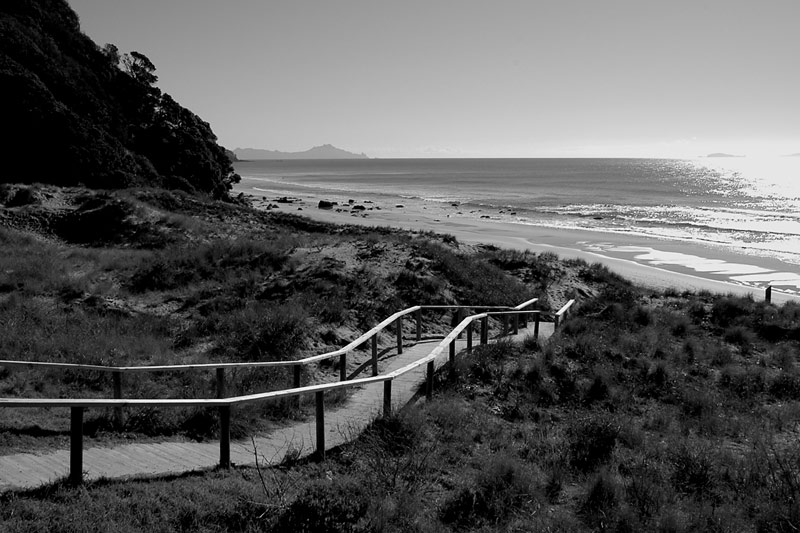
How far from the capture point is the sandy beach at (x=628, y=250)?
28875 mm

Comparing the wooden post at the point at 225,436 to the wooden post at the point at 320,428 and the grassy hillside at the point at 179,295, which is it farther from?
the grassy hillside at the point at 179,295

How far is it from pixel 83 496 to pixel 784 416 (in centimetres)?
977

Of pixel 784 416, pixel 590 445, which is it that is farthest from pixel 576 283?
pixel 590 445

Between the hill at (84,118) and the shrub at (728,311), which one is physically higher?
the hill at (84,118)

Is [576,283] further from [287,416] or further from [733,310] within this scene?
[287,416]

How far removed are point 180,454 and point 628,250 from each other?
36.3 meters

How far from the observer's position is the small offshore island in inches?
219

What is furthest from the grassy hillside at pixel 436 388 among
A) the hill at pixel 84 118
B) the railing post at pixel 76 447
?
the hill at pixel 84 118

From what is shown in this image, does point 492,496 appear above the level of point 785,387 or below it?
above

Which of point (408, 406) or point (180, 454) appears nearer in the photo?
point (180, 454)

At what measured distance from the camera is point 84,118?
40125 millimetres

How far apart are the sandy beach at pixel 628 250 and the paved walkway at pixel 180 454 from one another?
22077 mm

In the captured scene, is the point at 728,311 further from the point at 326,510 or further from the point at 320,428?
the point at 326,510

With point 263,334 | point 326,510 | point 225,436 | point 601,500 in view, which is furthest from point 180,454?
point 263,334
